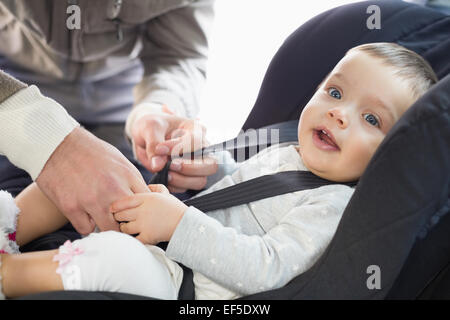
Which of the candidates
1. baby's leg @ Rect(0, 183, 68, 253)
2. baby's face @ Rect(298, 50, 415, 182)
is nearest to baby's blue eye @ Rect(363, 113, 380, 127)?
baby's face @ Rect(298, 50, 415, 182)

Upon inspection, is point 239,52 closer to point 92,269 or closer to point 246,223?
point 246,223

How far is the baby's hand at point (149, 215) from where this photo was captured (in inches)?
27.9

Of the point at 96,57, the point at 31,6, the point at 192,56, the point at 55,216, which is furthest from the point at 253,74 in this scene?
the point at 55,216

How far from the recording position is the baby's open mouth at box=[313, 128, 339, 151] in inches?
32.5

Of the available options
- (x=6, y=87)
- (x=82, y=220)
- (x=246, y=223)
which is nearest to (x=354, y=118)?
(x=246, y=223)

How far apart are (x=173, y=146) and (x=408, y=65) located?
0.51 m

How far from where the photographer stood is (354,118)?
2.66ft

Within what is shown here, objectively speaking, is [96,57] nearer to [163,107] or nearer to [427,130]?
[163,107]

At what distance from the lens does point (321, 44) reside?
1025 millimetres

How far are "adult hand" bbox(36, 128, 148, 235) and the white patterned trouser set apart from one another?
9 cm

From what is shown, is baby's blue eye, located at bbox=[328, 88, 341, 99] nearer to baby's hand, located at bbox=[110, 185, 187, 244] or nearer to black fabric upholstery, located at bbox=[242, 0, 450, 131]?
black fabric upholstery, located at bbox=[242, 0, 450, 131]

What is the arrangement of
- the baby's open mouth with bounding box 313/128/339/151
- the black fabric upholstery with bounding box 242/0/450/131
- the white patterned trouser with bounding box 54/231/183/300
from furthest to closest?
1. the black fabric upholstery with bounding box 242/0/450/131
2. the baby's open mouth with bounding box 313/128/339/151
3. the white patterned trouser with bounding box 54/231/183/300

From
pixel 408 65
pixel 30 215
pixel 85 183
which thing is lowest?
pixel 30 215

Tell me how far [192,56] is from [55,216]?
0.79 metres
